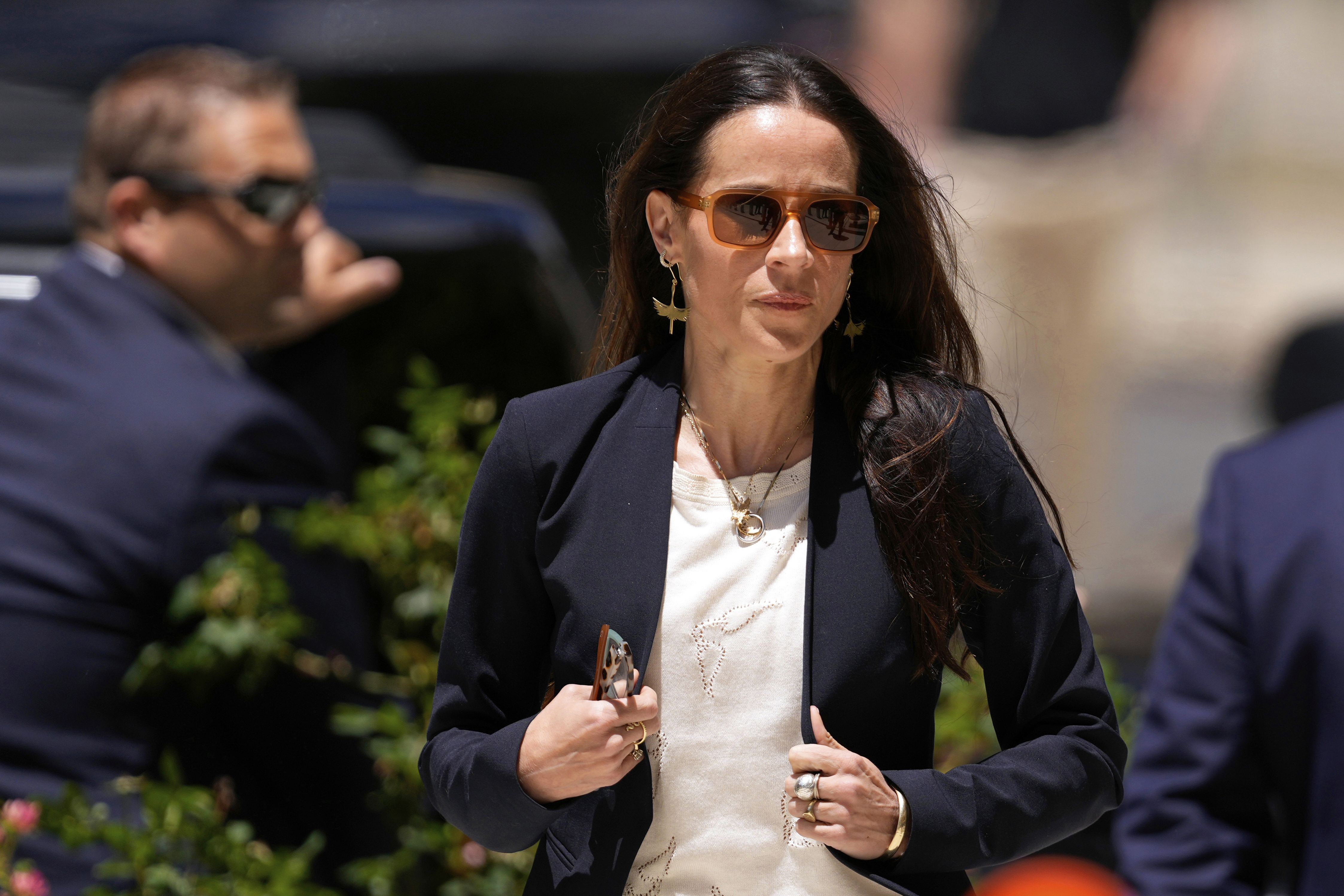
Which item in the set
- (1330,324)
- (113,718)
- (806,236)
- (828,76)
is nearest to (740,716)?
(806,236)

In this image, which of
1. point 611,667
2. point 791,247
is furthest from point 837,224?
point 611,667

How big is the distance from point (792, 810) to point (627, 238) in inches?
24.4

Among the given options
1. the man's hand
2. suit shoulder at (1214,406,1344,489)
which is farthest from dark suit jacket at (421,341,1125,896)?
the man's hand

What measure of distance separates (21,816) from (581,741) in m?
1.58

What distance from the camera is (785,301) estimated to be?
124 cm

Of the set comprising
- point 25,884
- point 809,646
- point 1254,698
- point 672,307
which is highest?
point 672,307

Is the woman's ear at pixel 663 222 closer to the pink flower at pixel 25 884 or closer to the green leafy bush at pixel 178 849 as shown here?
the green leafy bush at pixel 178 849

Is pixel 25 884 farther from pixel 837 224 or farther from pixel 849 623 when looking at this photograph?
pixel 837 224

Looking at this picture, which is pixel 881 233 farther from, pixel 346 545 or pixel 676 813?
pixel 346 545

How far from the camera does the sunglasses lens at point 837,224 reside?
1223mm

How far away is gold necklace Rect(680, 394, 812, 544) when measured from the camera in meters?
1.31

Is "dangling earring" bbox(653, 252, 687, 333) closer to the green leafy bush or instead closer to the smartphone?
the smartphone

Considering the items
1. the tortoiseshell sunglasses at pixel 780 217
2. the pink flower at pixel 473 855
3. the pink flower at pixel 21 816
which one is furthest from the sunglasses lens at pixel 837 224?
the pink flower at pixel 21 816

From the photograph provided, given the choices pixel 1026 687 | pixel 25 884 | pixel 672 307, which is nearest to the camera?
pixel 1026 687
